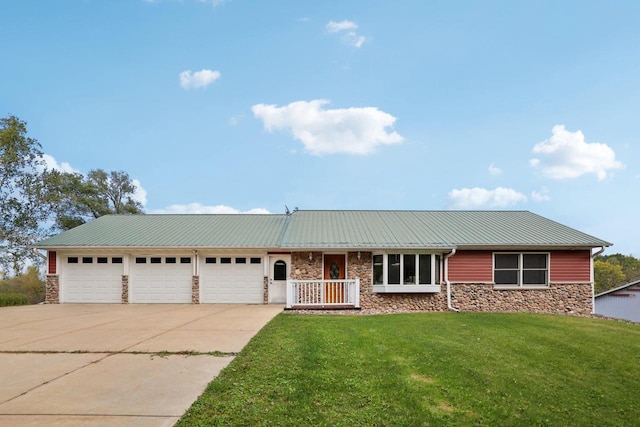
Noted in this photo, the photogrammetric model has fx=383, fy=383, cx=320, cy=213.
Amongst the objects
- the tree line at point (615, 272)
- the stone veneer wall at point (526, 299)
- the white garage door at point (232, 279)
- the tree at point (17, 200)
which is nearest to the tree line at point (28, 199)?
the tree at point (17, 200)

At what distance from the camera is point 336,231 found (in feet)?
51.7

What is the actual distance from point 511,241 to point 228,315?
423 inches

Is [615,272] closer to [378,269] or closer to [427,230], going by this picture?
[427,230]

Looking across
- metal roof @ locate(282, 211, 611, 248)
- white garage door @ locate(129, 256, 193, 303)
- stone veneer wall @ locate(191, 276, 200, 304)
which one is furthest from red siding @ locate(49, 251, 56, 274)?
metal roof @ locate(282, 211, 611, 248)

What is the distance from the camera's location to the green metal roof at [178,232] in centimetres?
1569

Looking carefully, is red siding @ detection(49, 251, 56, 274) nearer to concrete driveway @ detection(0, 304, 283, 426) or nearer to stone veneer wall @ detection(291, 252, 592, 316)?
concrete driveway @ detection(0, 304, 283, 426)

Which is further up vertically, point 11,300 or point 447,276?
point 447,276

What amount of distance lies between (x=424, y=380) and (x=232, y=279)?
462 inches

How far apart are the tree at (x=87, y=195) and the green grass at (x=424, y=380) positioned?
23514mm

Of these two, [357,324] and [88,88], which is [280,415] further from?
[88,88]

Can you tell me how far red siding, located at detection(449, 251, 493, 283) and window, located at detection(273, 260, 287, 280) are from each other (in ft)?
21.5

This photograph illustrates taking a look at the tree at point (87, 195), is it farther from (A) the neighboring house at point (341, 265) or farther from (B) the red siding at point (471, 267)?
(B) the red siding at point (471, 267)

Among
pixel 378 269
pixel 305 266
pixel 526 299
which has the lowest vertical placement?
pixel 526 299

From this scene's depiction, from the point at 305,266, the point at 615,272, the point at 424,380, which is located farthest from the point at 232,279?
the point at 615,272
